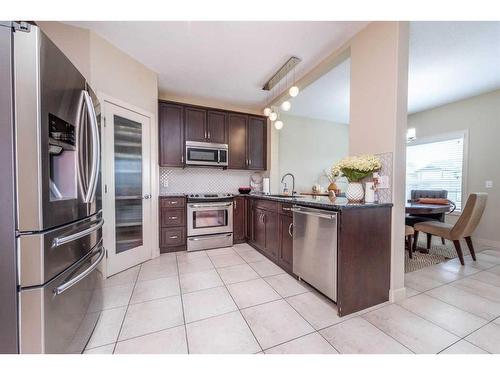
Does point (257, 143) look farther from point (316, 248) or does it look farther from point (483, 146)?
point (483, 146)

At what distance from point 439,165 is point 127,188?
5968 mm

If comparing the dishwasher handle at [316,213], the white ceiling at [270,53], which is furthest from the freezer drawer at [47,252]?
the white ceiling at [270,53]

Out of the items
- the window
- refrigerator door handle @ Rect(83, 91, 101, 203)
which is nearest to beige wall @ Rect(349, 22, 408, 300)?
refrigerator door handle @ Rect(83, 91, 101, 203)

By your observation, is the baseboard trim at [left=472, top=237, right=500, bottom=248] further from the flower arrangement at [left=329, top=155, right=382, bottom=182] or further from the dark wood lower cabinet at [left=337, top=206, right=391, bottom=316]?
the flower arrangement at [left=329, top=155, right=382, bottom=182]

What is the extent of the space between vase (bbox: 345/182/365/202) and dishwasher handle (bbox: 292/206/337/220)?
390 mm

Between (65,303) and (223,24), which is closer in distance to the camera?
(65,303)

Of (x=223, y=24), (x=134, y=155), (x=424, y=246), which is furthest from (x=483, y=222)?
(x=134, y=155)

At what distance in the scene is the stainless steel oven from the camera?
3199mm

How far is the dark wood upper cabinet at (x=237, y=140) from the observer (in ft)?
12.5

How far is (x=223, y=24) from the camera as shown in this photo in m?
1.99

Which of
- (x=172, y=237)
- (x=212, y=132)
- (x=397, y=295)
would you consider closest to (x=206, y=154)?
(x=212, y=132)

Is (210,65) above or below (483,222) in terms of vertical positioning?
above
